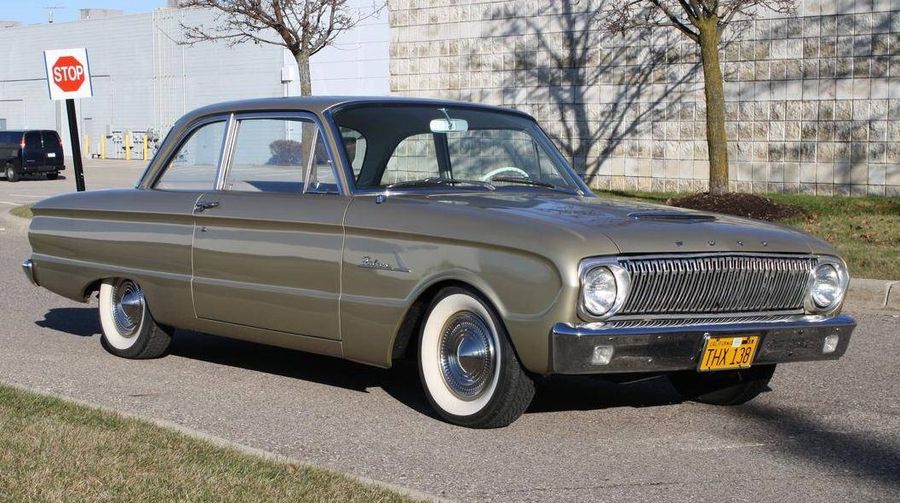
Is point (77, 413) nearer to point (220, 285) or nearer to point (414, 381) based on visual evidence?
point (220, 285)

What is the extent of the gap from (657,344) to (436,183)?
175 centimetres

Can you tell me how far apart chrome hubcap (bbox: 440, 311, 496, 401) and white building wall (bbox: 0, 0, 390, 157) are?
25261mm

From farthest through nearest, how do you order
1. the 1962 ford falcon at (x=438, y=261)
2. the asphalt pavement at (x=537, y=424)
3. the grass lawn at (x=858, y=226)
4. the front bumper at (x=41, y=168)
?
the front bumper at (x=41, y=168), the grass lawn at (x=858, y=226), the 1962 ford falcon at (x=438, y=261), the asphalt pavement at (x=537, y=424)

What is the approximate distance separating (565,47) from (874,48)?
5690 mm

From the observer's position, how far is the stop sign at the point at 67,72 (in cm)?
1720

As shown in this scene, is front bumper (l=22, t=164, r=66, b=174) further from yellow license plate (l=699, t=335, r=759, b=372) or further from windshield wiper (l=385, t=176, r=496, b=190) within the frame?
yellow license plate (l=699, t=335, r=759, b=372)

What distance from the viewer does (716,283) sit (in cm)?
595

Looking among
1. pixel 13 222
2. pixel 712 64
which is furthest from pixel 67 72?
pixel 712 64

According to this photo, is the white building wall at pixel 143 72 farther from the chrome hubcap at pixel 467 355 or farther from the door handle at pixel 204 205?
the chrome hubcap at pixel 467 355

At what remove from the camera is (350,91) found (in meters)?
30.7

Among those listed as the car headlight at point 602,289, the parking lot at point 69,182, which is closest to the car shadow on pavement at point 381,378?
the car headlight at point 602,289

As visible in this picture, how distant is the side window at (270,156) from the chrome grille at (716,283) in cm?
215

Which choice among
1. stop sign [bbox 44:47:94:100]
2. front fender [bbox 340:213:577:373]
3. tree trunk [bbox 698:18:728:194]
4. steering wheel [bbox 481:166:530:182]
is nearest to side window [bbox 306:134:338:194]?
front fender [bbox 340:213:577:373]

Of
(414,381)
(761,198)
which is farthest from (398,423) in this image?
(761,198)
